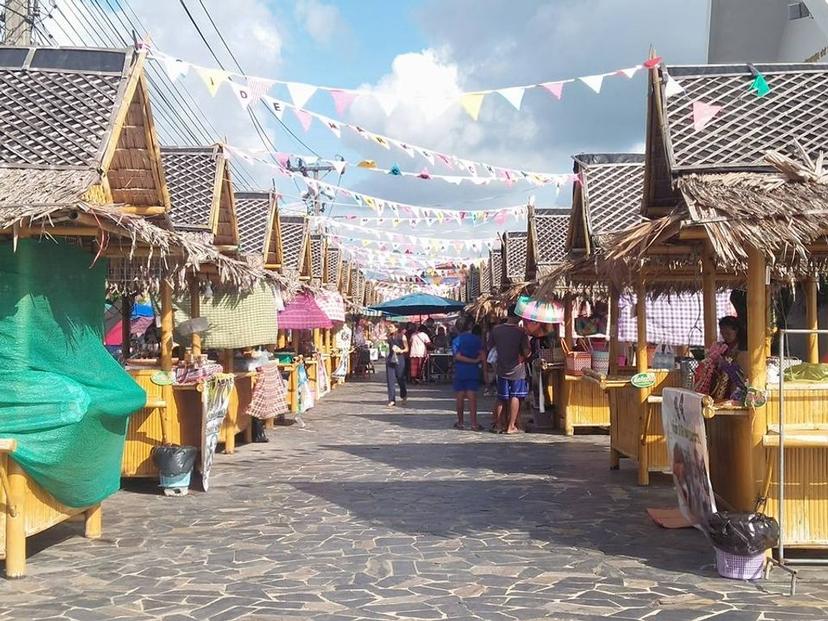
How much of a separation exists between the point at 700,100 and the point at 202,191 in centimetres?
739

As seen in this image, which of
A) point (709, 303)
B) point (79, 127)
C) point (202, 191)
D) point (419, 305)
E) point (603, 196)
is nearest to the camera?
Result: point (79, 127)

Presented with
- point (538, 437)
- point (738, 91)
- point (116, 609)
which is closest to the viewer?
point (116, 609)

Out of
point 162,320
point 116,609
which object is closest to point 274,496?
point 162,320

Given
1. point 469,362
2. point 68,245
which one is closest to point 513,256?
point 469,362

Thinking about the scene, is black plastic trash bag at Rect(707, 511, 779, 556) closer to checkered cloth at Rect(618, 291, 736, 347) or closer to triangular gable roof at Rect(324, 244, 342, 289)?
checkered cloth at Rect(618, 291, 736, 347)

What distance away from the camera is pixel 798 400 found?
21.7ft

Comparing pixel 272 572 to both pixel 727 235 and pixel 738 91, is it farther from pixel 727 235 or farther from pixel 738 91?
pixel 738 91

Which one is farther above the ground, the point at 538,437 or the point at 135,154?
the point at 135,154

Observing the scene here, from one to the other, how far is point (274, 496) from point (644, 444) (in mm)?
4259

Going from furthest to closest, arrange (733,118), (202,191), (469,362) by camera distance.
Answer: (469,362)
(202,191)
(733,118)

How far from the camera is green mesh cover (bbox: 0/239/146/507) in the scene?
Result: 257 inches

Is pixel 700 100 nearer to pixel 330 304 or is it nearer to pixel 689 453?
pixel 689 453

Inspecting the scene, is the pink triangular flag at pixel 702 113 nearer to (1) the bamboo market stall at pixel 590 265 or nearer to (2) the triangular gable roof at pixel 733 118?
(2) the triangular gable roof at pixel 733 118

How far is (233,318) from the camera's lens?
1302 cm
